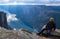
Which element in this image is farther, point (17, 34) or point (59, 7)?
point (59, 7)

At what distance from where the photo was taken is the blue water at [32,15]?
4.96 m

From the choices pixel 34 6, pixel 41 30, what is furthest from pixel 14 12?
pixel 41 30

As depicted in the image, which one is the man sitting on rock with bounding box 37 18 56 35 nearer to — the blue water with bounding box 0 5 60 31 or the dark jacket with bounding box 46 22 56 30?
the dark jacket with bounding box 46 22 56 30

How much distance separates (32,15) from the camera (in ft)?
16.6

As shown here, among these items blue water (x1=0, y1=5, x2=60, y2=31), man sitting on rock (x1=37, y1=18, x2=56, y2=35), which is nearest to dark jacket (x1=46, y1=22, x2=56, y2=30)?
man sitting on rock (x1=37, y1=18, x2=56, y2=35)

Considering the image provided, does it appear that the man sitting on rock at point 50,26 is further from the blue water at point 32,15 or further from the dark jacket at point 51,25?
the blue water at point 32,15

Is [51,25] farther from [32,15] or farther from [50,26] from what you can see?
[32,15]

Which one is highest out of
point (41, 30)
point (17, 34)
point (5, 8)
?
point (5, 8)

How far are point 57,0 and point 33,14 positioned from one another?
833mm

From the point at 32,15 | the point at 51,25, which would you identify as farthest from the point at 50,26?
the point at 32,15

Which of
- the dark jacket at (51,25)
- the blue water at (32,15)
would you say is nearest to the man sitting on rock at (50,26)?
the dark jacket at (51,25)

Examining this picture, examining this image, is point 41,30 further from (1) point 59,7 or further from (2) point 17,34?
(2) point 17,34

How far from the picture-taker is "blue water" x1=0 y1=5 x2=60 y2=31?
4.96 metres

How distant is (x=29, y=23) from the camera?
16.6ft
